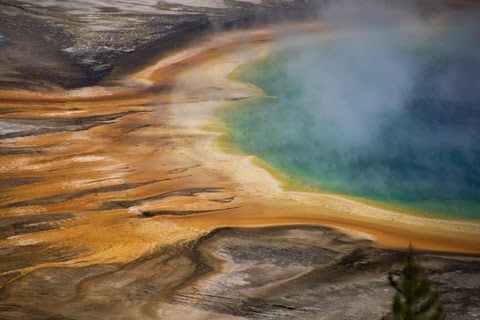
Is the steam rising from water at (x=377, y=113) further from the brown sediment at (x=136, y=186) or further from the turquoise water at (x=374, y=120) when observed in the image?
the brown sediment at (x=136, y=186)

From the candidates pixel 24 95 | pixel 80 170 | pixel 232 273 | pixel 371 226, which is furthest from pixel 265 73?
pixel 232 273

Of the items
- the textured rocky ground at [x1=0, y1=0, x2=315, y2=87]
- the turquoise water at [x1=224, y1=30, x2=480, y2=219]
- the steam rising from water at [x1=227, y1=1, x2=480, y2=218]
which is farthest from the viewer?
the textured rocky ground at [x1=0, y1=0, x2=315, y2=87]

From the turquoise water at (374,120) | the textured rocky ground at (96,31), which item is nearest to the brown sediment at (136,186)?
the turquoise water at (374,120)

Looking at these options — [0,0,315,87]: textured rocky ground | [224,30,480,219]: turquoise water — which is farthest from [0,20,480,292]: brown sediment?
[0,0,315,87]: textured rocky ground

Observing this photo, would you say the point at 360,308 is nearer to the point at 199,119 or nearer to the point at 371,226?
the point at 371,226

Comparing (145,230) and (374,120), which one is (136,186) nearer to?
(145,230)

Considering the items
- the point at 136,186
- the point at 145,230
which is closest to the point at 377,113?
the point at 136,186

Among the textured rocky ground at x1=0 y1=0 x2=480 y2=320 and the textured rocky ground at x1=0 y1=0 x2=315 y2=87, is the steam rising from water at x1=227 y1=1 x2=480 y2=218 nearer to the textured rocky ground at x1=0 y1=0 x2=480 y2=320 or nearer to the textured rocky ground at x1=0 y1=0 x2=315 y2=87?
the textured rocky ground at x1=0 y1=0 x2=480 y2=320
